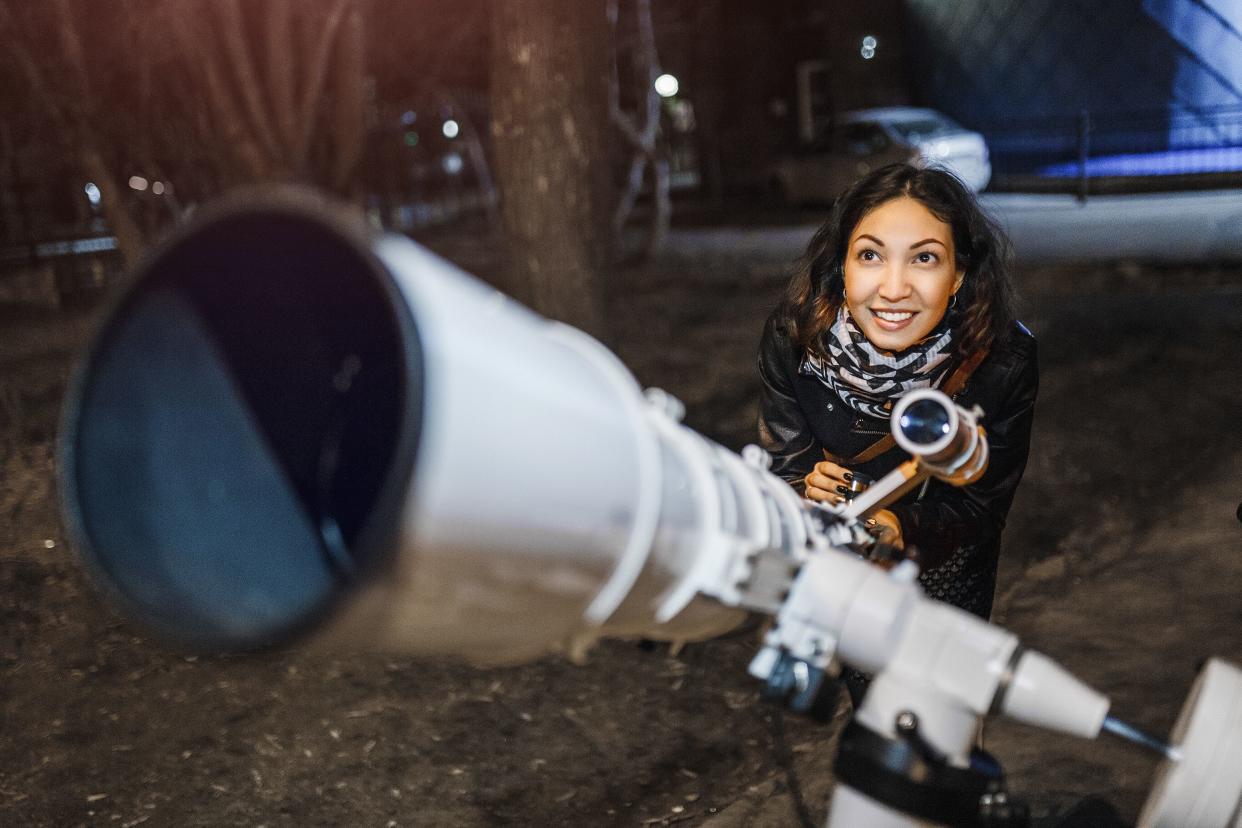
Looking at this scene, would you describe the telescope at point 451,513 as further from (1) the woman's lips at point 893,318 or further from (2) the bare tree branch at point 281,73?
(2) the bare tree branch at point 281,73

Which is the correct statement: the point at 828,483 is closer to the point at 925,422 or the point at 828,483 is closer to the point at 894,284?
the point at 894,284

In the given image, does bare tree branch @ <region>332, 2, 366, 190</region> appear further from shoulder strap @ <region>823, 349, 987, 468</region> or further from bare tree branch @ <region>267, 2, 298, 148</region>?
shoulder strap @ <region>823, 349, 987, 468</region>

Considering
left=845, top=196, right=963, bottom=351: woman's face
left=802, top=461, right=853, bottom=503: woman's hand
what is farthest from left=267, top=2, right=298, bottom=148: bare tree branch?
left=802, top=461, right=853, bottom=503: woman's hand

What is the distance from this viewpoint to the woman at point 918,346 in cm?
202

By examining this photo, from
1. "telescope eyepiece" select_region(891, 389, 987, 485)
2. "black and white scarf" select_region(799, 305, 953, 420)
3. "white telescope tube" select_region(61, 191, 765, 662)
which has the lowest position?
"black and white scarf" select_region(799, 305, 953, 420)

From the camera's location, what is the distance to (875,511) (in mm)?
1739

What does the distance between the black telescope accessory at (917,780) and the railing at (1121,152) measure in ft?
53.7

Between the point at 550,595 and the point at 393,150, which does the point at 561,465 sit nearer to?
the point at 550,595

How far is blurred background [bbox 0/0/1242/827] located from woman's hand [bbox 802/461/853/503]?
1.56 ft

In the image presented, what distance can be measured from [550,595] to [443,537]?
17 cm

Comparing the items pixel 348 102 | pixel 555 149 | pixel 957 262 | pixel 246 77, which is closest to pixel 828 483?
pixel 957 262

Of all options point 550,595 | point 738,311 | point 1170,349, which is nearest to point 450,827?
point 550,595

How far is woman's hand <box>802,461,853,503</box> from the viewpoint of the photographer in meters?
1.94

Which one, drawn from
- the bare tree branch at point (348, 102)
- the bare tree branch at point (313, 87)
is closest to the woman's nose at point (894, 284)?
the bare tree branch at point (313, 87)
